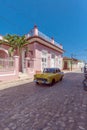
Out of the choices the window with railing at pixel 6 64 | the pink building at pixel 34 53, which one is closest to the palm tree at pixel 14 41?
the pink building at pixel 34 53

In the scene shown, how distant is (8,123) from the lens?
4.23 metres

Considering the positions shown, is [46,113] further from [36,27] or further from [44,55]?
[44,55]

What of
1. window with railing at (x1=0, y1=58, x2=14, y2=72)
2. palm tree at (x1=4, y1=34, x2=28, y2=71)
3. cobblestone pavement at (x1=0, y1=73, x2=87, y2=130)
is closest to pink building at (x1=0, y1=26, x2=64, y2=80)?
palm tree at (x1=4, y1=34, x2=28, y2=71)

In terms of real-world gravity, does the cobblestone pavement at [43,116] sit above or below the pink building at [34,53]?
below

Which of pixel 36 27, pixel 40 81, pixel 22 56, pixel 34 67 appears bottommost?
pixel 40 81

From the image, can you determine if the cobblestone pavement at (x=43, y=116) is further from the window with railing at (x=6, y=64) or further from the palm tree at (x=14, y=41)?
the palm tree at (x=14, y=41)

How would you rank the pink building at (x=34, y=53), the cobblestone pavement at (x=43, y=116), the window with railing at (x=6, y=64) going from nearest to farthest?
the cobblestone pavement at (x=43, y=116) < the window with railing at (x=6, y=64) < the pink building at (x=34, y=53)

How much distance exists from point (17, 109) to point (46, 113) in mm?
1305

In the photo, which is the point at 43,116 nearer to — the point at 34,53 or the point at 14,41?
the point at 14,41

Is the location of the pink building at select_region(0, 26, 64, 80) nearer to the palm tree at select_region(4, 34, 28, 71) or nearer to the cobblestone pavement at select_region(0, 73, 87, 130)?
the palm tree at select_region(4, 34, 28, 71)

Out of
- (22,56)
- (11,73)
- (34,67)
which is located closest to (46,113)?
(11,73)

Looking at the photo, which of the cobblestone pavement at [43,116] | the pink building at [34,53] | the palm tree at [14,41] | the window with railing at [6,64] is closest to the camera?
the cobblestone pavement at [43,116]

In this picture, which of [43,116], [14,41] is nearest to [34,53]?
[14,41]

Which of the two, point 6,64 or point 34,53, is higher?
point 34,53
